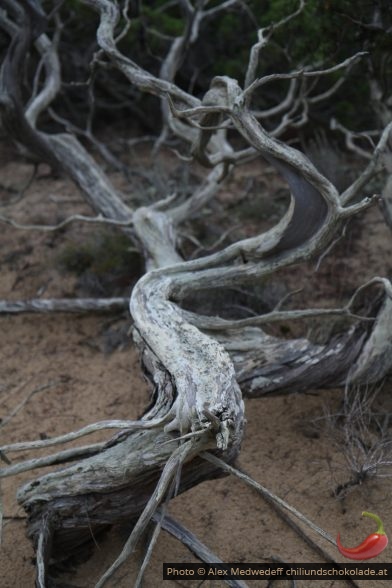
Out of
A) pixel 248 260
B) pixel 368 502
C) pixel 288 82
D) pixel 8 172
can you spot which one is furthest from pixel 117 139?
pixel 368 502

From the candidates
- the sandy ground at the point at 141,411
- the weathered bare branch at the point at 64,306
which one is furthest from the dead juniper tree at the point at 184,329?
the sandy ground at the point at 141,411

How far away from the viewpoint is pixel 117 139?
8961 mm

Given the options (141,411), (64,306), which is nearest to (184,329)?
(141,411)

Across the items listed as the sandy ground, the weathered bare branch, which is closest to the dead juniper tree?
the weathered bare branch

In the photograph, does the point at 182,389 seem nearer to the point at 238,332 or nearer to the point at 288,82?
the point at 238,332

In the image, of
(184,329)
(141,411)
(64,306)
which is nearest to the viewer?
(184,329)

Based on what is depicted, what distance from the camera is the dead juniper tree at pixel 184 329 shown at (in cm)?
320

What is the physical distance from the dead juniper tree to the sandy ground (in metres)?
0.23

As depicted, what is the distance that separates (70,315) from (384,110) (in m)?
3.08

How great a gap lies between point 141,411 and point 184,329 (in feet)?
3.89

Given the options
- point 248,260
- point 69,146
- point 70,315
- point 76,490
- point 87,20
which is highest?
point 87,20

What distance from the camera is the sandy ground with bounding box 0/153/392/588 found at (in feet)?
12.2

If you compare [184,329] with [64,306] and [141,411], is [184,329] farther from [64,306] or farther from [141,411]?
[64,306]

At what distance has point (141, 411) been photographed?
187 inches
